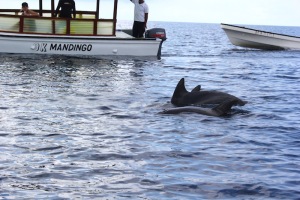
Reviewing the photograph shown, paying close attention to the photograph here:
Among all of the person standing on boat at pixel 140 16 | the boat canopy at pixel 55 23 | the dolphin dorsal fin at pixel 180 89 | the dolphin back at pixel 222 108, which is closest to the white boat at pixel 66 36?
the boat canopy at pixel 55 23

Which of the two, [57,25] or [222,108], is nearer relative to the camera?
[222,108]

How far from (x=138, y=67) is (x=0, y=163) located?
1727 centimetres

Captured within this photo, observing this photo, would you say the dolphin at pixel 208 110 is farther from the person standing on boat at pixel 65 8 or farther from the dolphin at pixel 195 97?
the person standing on boat at pixel 65 8

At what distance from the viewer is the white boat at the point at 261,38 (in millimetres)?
44438

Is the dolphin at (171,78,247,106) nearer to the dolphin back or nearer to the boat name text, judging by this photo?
the dolphin back

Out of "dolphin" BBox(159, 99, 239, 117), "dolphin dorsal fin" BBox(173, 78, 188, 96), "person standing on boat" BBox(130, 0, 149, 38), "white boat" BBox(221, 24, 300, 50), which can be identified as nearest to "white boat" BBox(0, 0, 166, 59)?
"person standing on boat" BBox(130, 0, 149, 38)

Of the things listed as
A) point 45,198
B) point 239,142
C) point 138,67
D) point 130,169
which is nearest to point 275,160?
point 239,142

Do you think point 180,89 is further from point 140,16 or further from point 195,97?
point 140,16

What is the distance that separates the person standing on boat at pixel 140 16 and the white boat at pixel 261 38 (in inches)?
601

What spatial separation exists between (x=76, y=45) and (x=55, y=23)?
140 cm

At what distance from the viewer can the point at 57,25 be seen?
29.2 meters

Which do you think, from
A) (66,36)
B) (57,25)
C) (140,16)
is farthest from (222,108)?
(140,16)

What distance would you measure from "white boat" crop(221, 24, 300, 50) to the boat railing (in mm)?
16773

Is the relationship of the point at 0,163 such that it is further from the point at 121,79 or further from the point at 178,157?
the point at 121,79
